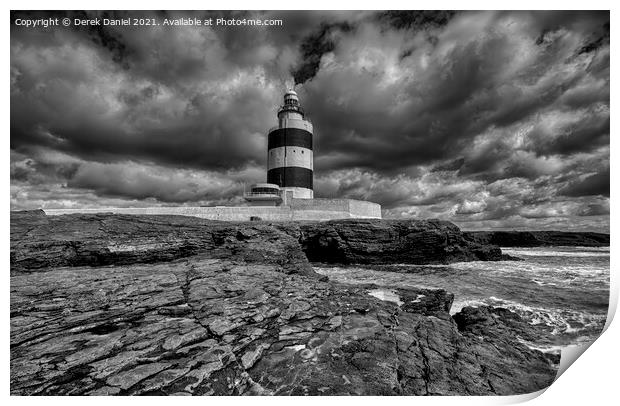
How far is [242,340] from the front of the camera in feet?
11.9

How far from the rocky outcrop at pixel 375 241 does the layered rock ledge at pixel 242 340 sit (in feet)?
35.4

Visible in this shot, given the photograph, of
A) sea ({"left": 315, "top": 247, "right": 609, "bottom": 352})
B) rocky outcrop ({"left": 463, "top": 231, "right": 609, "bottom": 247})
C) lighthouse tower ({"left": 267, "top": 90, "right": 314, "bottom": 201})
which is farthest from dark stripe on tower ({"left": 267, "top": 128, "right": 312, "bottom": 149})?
rocky outcrop ({"left": 463, "top": 231, "right": 609, "bottom": 247})

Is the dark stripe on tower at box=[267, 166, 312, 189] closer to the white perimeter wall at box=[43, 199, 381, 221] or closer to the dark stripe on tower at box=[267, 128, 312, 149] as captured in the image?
the dark stripe on tower at box=[267, 128, 312, 149]

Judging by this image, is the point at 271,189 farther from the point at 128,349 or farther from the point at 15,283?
the point at 128,349

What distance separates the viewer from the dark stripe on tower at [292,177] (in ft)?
84.1

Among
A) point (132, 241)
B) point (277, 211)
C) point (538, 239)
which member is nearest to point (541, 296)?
point (132, 241)

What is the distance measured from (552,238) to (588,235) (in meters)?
5.50

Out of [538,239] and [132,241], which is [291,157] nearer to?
[132,241]

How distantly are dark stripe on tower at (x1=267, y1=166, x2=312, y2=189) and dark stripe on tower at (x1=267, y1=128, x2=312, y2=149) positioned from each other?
2.30 metres

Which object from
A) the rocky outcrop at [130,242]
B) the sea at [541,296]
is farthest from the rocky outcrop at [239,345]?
the rocky outcrop at [130,242]

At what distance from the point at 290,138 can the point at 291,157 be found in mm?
1815

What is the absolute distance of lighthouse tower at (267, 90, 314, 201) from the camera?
2573cm

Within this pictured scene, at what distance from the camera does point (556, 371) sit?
3953 millimetres

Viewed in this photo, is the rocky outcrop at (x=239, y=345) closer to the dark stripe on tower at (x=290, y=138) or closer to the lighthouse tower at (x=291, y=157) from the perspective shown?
the lighthouse tower at (x=291, y=157)
